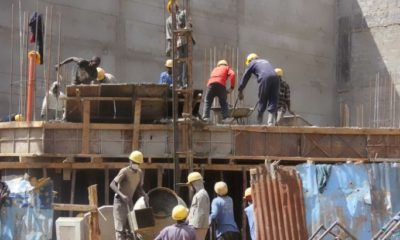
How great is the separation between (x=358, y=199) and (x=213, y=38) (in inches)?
465

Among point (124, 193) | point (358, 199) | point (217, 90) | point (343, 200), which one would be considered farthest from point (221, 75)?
point (124, 193)

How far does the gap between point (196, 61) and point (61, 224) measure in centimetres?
1191

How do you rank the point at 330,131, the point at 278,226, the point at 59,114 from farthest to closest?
the point at 59,114 → the point at 330,131 → the point at 278,226

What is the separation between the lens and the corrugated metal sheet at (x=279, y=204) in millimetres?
9195

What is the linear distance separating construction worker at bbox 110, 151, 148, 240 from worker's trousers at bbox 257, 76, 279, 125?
3.35m

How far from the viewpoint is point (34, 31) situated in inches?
516

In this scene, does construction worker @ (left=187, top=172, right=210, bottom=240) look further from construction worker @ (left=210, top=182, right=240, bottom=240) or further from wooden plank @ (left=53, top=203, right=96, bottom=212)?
wooden plank @ (left=53, top=203, right=96, bottom=212)

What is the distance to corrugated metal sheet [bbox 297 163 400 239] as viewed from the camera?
10.0 metres

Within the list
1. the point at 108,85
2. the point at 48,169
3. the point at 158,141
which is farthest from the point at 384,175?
the point at 48,169

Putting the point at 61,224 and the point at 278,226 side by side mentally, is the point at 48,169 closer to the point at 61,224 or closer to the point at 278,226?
the point at 61,224

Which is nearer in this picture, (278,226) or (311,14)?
(278,226)

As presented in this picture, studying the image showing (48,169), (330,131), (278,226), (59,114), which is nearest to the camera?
(278,226)

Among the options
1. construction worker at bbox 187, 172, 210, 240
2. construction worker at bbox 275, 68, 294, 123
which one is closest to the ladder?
construction worker at bbox 187, 172, 210, 240

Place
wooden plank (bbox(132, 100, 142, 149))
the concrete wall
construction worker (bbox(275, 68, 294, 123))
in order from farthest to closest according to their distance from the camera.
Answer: the concrete wall < construction worker (bbox(275, 68, 294, 123)) < wooden plank (bbox(132, 100, 142, 149))
